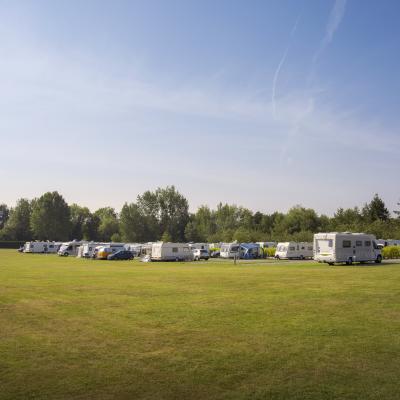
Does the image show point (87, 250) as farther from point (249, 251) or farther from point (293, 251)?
point (293, 251)

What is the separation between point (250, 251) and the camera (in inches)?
2393

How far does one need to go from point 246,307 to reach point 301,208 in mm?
99247

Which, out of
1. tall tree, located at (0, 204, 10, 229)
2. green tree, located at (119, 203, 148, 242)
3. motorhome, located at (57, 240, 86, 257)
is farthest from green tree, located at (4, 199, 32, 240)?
motorhome, located at (57, 240, 86, 257)

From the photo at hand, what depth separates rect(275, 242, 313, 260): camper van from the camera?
5528 cm

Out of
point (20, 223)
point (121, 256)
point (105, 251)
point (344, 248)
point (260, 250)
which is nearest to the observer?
point (344, 248)

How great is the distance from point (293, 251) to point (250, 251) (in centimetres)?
691

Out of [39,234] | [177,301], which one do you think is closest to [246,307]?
[177,301]

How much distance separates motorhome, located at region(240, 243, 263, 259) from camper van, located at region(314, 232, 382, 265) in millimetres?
18563

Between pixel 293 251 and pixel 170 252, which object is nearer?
pixel 170 252

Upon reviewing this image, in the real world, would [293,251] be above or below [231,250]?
above

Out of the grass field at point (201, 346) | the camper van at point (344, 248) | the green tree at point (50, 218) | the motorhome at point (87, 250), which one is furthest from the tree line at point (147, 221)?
the grass field at point (201, 346)

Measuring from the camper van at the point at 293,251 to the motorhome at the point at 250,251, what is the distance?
4.68 metres

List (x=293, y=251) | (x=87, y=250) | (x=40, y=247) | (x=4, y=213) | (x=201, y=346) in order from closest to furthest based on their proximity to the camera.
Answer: (x=201, y=346), (x=293, y=251), (x=87, y=250), (x=40, y=247), (x=4, y=213)

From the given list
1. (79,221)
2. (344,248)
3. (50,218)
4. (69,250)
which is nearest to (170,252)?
(344,248)
